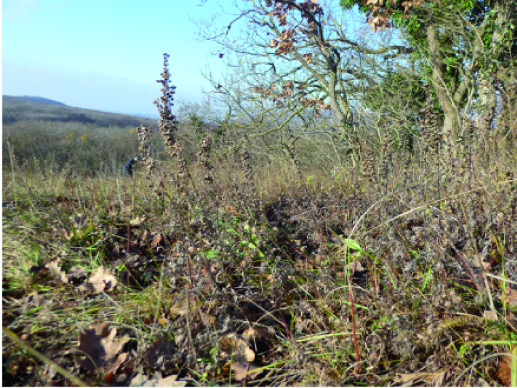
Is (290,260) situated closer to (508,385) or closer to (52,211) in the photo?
(508,385)

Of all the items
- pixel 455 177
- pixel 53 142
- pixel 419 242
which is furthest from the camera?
pixel 53 142

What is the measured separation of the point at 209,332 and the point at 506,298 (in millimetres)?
1646

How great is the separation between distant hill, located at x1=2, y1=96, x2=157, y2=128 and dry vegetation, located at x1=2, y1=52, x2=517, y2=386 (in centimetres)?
1307

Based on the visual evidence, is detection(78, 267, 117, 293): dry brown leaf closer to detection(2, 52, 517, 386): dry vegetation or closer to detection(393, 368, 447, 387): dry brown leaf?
detection(2, 52, 517, 386): dry vegetation

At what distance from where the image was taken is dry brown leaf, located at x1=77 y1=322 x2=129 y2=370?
1.55 meters

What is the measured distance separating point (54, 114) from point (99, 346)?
71.3 feet

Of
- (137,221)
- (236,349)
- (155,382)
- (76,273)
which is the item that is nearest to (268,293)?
(236,349)

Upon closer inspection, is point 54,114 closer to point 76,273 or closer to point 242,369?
point 76,273

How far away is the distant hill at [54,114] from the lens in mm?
15609

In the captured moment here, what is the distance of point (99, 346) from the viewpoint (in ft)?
5.36

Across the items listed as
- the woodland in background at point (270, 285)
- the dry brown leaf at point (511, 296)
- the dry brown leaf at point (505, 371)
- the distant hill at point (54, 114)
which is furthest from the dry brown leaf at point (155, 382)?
the distant hill at point (54, 114)

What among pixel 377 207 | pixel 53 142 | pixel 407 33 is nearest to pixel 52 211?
pixel 377 207

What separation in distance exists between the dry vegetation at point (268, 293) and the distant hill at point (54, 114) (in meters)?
13.1

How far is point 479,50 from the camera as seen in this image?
21.9ft
